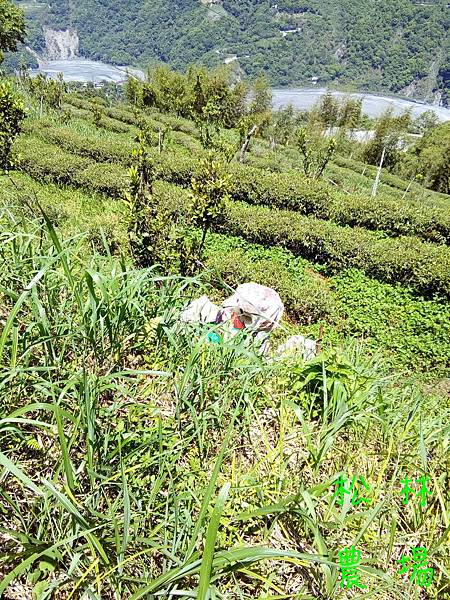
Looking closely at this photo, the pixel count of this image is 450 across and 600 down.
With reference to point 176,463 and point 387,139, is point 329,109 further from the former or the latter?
point 176,463

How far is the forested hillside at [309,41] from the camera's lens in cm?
15525

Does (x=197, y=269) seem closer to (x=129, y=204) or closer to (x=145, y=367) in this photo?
(x=129, y=204)

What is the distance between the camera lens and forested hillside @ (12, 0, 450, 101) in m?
155

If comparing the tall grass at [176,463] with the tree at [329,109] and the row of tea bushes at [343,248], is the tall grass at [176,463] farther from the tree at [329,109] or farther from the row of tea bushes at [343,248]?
the tree at [329,109]

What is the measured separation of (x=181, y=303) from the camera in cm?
212

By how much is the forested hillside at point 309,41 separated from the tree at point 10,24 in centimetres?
14793

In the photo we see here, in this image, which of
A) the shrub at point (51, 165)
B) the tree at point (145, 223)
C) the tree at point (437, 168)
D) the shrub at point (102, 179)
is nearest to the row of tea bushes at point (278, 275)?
the tree at point (145, 223)

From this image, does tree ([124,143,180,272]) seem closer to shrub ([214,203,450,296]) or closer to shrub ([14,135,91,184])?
shrub ([214,203,450,296])

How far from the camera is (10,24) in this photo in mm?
25875

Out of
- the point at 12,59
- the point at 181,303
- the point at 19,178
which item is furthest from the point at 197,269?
the point at 12,59

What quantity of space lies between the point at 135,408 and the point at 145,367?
34 centimetres

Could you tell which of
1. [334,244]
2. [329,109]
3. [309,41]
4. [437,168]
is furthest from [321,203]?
[309,41]

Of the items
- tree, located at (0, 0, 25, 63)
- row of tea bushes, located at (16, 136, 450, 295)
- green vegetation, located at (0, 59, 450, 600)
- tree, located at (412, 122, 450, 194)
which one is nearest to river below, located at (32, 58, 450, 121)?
tree, located at (412, 122, 450, 194)

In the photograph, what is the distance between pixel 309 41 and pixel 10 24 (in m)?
182
